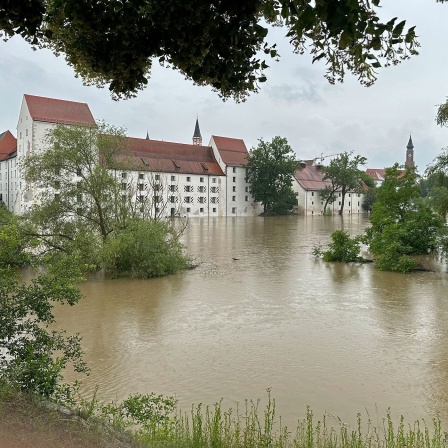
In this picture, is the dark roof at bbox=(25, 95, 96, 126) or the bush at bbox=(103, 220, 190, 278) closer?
the bush at bbox=(103, 220, 190, 278)

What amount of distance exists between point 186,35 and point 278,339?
8.39 m

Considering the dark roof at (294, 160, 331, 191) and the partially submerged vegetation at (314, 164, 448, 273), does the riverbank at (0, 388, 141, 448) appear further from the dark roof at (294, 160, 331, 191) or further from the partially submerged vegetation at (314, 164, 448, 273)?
the dark roof at (294, 160, 331, 191)

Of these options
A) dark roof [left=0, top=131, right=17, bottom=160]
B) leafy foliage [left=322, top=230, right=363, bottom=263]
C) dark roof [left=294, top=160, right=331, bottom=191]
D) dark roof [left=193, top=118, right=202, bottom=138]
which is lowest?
leafy foliage [left=322, top=230, right=363, bottom=263]

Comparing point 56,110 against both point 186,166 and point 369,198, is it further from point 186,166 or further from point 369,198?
point 369,198

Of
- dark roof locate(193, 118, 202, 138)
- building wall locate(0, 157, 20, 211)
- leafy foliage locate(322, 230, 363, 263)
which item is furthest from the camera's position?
dark roof locate(193, 118, 202, 138)

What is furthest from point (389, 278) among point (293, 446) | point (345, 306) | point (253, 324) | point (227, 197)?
point (227, 197)

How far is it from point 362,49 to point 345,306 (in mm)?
11684

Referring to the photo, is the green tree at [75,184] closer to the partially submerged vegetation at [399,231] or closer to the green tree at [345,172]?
the partially submerged vegetation at [399,231]

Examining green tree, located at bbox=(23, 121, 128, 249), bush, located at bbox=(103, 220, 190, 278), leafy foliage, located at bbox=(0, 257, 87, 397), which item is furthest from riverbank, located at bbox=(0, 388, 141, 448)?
green tree, located at bbox=(23, 121, 128, 249)

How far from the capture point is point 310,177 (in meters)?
79.4

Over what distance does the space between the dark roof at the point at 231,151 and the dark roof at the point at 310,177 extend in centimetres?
997

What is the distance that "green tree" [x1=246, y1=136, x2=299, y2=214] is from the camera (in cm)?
6750

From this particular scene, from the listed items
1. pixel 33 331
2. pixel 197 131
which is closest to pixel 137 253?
pixel 33 331

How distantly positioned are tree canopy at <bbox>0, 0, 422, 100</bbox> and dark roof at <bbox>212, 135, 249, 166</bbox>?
67.3 meters
